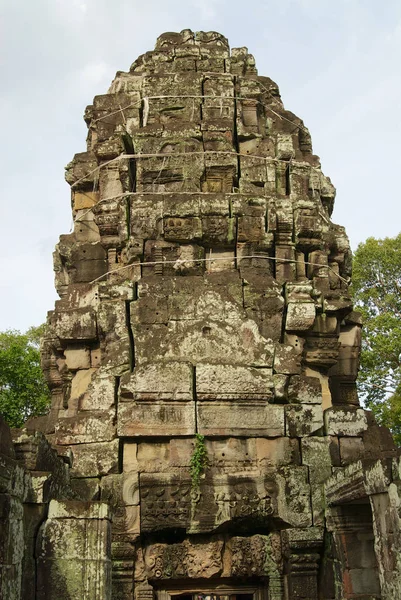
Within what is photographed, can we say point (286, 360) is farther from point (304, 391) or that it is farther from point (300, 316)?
point (300, 316)

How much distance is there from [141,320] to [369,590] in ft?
13.5

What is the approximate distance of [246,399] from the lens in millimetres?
8875

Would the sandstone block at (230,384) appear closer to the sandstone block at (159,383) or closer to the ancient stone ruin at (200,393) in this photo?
the ancient stone ruin at (200,393)

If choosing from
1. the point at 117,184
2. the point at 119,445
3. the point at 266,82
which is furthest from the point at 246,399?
the point at 266,82

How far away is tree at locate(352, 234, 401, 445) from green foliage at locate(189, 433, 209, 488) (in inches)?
417

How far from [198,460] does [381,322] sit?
40.4ft

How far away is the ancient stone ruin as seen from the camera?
705 cm

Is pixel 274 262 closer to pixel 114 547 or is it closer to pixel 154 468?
pixel 154 468

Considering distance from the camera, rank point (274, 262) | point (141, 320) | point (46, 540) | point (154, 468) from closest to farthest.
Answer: point (46, 540)
point (154, 468)
point (141, 320)
point (274, 262)

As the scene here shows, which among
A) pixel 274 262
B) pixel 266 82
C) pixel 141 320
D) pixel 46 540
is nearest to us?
pixel 46 540

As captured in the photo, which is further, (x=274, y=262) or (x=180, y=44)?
(x=180, y=44)

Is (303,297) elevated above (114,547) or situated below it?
above

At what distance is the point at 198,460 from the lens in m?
8.56

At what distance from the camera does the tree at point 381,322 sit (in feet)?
63.3
